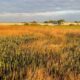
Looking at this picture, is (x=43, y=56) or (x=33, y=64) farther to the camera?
(x=43, y=56)

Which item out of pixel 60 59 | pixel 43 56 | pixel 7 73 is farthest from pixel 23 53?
pixel 7 73

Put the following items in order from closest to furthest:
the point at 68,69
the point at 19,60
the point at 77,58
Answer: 1. the point at 68,69
2. the point at 19,60
3. the point at 77,58

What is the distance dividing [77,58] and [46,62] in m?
1.24

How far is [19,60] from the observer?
354 inches

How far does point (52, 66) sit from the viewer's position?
859 centimetres

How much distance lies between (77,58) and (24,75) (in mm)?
2413

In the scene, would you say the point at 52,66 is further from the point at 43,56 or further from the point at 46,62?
the point at 43,56

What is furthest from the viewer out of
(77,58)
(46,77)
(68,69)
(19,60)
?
(77,58)

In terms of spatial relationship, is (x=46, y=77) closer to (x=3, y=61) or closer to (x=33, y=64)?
(x=33, y=64)

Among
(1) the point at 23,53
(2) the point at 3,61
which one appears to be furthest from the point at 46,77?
(1) the point at 23,53

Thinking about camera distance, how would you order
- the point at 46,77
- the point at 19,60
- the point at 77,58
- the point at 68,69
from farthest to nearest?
the point at 77,58 → the point at 19,60 → the point at 68,69 → the point at 46,77

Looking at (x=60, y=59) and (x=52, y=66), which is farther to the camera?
(x=60, y=59)

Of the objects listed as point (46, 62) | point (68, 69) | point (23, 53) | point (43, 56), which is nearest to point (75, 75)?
point (68, 69)

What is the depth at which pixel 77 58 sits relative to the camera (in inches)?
377
